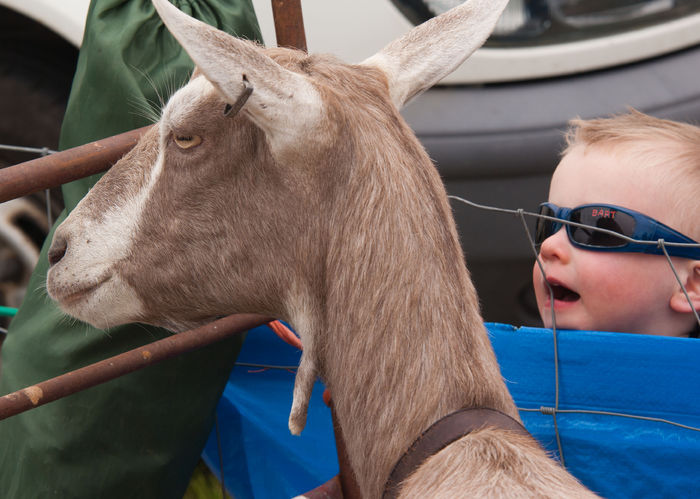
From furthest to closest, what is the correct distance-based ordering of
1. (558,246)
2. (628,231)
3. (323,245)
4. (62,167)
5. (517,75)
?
1. (517,75)
2. (558,246)
3. (628,231)
4. (62,167)
5. (323,245)

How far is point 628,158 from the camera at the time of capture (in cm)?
200

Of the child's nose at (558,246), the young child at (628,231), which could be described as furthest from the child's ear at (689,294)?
the child's nose at (558,246)

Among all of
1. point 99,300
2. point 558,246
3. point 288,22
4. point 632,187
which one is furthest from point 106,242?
point 632,187

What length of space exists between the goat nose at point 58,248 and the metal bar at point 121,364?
0.24 meters

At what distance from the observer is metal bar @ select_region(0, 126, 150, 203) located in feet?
5.43

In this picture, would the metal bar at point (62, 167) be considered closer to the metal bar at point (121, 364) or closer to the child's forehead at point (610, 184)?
the metal bar at point (121, 364)

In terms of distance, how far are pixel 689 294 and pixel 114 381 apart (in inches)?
52.8

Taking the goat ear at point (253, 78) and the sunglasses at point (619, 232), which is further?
the sunglasses at point (619, 232)

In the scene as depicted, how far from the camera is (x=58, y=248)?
180 cm

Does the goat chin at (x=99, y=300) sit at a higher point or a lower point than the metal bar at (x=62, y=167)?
lower

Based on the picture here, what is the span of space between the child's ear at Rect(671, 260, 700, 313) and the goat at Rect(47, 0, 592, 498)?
642 millimetres

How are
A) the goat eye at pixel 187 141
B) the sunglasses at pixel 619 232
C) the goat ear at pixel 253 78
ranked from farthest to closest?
1. the sunglasses at pixel 619 232
2. the goat eye at pixel 187 141
3. the goat ear at pixel 253 78

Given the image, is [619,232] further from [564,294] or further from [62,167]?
[62,167]

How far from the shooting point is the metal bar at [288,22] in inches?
78.9
